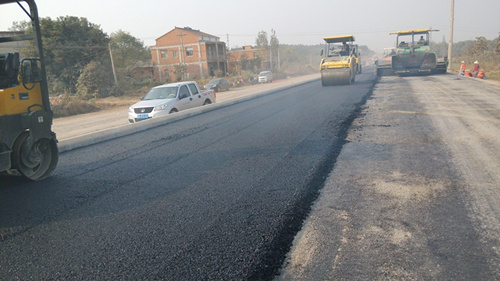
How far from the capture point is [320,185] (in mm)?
5215

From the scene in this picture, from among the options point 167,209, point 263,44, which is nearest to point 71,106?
point 167,209

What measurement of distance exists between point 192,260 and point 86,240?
1281mm

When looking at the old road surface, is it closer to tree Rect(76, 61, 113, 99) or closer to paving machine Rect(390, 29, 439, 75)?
paving machine Rect(390, 29, 439, 75)

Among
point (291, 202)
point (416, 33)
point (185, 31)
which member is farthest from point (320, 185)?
point (185, 31)

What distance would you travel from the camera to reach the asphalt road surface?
3.24m

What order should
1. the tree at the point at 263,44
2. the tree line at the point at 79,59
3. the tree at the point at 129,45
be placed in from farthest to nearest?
the tree at the point at 263,44 < the tree at the point at 129,45 < the tree line at the point at 79,59

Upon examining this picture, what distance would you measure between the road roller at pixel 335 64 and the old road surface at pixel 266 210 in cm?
1362

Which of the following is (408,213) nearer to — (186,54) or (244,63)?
(186,54)

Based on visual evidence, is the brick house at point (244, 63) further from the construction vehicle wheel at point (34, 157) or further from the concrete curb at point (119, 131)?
the construction vehicle wheel at point (34, 157)

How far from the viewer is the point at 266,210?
430 cm

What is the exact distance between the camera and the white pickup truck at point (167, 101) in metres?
13.0

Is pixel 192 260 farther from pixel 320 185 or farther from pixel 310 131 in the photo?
pixel 310 131

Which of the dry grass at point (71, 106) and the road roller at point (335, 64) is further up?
the road roller at point (335, 64)

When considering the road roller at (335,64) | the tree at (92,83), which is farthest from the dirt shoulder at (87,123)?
the road roller at (335,64)
